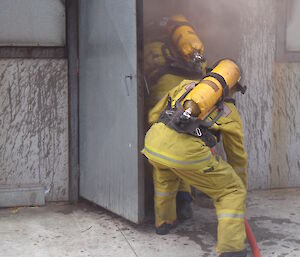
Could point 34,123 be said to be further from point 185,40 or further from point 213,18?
point 213,18

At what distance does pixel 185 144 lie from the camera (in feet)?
11.8

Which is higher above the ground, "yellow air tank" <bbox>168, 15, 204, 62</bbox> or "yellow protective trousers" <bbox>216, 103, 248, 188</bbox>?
"yellow air tank" <bbox>168, 15, 204, 62</bbox>

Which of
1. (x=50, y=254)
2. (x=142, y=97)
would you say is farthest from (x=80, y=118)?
(x=50, y=254)

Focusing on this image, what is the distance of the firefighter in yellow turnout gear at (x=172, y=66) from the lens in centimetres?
425

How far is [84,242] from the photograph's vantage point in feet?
13.5

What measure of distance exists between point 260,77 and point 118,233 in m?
2.16

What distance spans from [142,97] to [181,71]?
21.9 inches

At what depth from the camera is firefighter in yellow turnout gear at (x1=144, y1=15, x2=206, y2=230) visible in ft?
13.9

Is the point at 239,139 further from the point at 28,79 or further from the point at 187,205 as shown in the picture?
the point at 28,79

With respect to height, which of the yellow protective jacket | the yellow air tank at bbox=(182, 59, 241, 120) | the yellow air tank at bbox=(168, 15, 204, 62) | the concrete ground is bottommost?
the concrete ground

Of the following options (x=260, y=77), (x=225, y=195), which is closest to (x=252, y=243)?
(x=225, y=195)

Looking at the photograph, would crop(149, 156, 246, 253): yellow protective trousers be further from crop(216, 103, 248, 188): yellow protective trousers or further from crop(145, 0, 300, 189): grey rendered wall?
crop(145, 0, 300, 189): grey rendered wall

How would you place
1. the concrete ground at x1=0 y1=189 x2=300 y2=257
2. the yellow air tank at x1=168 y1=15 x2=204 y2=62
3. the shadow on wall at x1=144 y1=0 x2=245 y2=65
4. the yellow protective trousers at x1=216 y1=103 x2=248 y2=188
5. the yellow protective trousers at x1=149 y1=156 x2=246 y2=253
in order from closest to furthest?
the yellow protective trousers at x1=149 y1=156 x2=246 y2=253, the yellow protective trousers at x1=216 y1=103 x2=248 y2=188, the concrete ground at x1=0 y1=189 x2=300 y2=257, the yellow air tank at x1=168 y1=15 x2=204 y2=62, the shadow on wall at x1=144 y1=0 x2=245 y2=65

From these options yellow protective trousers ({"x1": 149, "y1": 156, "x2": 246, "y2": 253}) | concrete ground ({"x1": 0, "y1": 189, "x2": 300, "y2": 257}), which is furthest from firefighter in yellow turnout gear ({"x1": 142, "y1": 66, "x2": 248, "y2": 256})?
concrete ground ({"x1": 0, "y1": 189, "x2": 300, "y2": 257})
